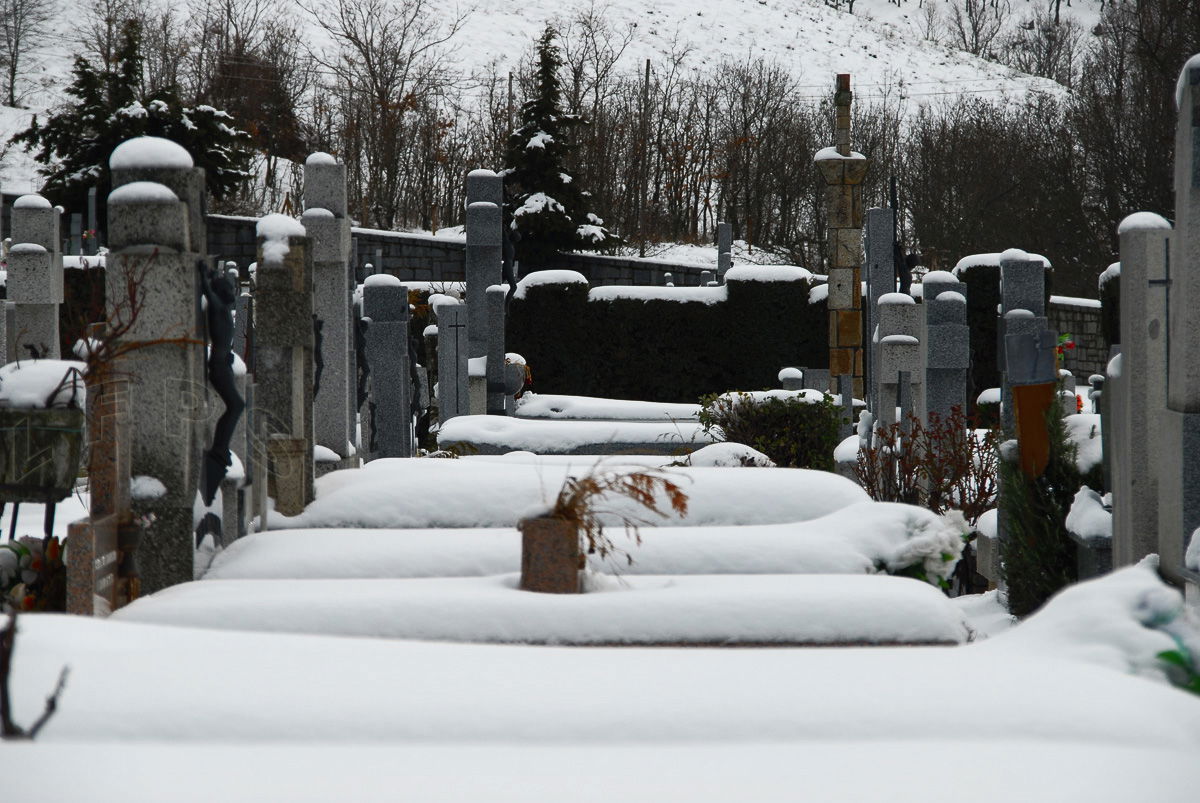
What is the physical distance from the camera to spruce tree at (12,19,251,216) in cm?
2516

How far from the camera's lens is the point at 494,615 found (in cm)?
401

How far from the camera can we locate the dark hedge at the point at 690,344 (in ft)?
57.7

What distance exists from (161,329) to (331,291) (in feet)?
8.62

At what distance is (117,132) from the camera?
25.5 metres

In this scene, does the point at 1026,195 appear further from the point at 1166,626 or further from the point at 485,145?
the point at 1166,626

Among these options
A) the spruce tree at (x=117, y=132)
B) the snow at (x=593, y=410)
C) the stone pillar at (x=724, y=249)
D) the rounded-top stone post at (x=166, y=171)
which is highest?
the spruce tree at (x=117, y=132)

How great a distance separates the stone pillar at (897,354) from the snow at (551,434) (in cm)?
216

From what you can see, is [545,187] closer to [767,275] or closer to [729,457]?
[767,275]

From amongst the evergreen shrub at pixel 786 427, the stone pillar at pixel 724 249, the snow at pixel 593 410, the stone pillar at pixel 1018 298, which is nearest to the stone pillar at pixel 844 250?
the snow at pixel 593 410

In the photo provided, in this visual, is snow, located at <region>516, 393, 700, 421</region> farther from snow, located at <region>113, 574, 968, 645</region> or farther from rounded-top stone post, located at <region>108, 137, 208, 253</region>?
snow, located at <region>113, 574, 968, 645</region>

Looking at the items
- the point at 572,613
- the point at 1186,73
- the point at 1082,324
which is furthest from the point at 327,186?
the point at 1082,324

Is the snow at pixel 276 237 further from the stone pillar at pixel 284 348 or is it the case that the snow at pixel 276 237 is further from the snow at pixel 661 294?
the snow at pixel 661 294

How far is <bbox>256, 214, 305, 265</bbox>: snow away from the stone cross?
4.68 metres

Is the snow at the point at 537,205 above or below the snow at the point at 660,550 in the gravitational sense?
above
